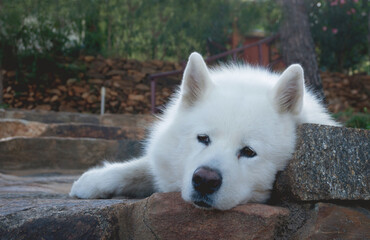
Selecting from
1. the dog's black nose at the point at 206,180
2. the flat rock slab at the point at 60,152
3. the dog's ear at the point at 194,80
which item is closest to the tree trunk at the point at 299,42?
the flat rock slab at the point at 60,152

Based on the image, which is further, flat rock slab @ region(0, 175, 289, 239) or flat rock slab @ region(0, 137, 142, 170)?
flat rock slab @ region(0, 137, 142, 170)

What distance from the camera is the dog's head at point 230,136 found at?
1.90 metres

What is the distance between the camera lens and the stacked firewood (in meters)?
10.7

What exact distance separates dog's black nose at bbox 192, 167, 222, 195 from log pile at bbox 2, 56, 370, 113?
8988 mm

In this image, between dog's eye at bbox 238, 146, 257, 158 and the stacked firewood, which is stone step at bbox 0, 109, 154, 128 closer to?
the stacked firewood

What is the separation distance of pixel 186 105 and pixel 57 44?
935 cm

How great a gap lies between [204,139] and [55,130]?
135 inches

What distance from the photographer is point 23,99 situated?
10.6 meters

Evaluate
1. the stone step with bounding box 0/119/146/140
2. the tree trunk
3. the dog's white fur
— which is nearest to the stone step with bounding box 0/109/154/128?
the stone step with bounding box 0/119/146/140

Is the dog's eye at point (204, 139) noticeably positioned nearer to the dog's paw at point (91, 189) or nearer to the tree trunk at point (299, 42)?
the dog's paw at point (91, 189)

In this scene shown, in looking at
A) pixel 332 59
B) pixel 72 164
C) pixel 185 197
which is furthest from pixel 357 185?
pixel 332 59

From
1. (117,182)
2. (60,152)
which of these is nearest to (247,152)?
(117,182)

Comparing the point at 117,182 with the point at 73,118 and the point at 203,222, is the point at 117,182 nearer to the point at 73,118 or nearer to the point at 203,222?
the point at 203,222

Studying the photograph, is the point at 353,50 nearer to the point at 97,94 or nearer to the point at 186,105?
the point at 97,94
